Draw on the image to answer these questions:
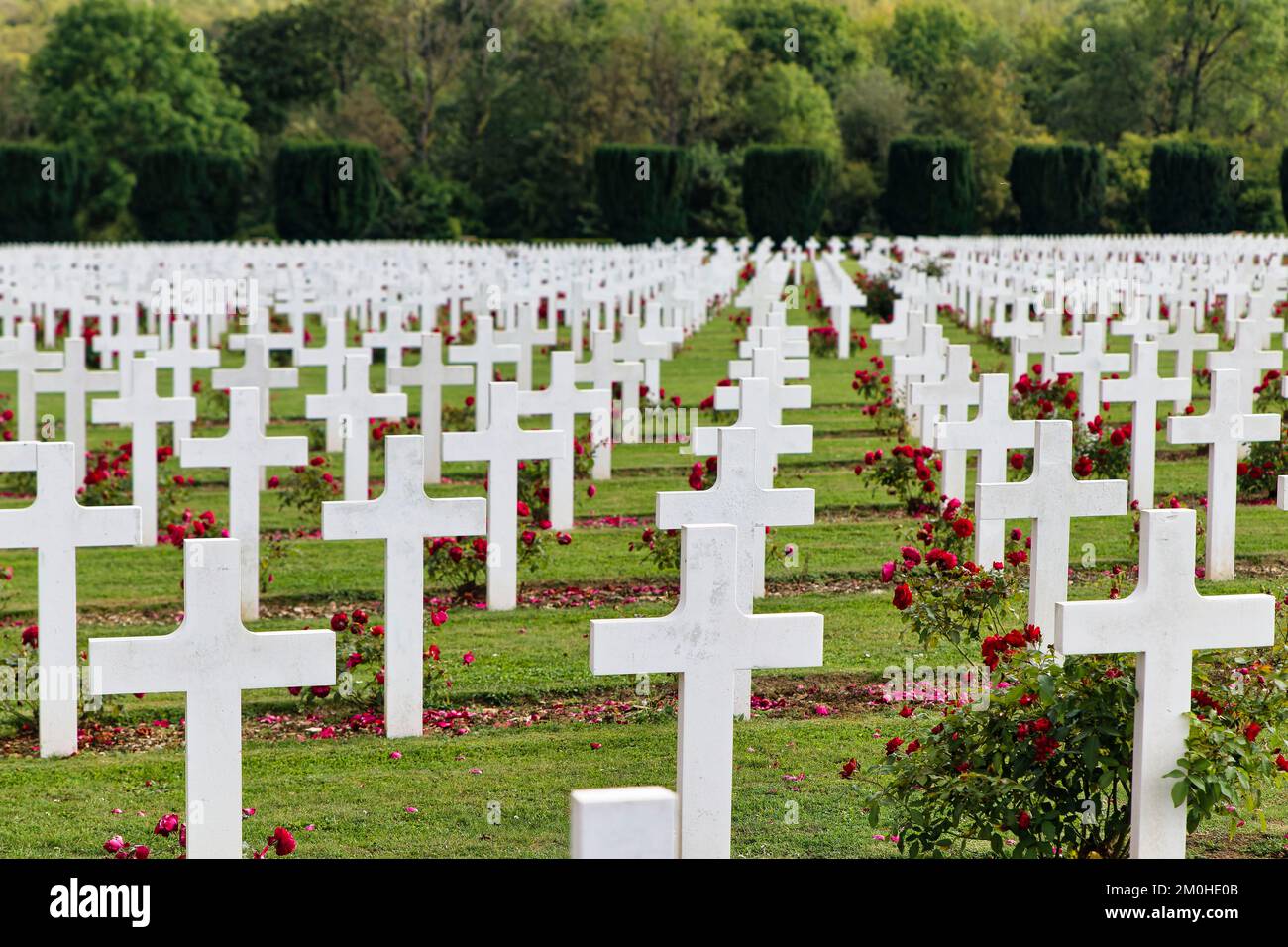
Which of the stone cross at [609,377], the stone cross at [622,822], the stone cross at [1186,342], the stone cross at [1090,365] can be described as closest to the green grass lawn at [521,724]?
the stone cross at [609,377]

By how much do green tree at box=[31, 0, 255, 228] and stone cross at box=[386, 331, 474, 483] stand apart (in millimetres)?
44801

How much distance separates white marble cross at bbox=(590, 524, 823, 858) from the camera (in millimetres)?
4105

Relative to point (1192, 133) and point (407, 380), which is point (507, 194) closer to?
point (1192, 133)

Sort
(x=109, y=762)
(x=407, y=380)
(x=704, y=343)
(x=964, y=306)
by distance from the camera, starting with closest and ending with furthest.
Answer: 1. (x=109, y=762)
2. (x=407, y=380)
3. (x=704, y=343)
4. (x=964, y=306)

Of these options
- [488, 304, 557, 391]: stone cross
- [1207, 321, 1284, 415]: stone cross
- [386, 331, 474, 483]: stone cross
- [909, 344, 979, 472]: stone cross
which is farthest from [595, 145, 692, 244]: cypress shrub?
[909, 344, 979, 472]: stone cross

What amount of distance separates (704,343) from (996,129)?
126 feet

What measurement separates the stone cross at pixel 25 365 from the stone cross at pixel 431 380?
2262mm

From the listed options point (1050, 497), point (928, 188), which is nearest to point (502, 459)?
point (1050, 497)

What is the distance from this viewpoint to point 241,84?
210ft

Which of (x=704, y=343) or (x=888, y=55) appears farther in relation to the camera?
(x=888, y=55)

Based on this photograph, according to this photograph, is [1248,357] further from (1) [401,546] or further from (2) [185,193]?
(2) [185,193]

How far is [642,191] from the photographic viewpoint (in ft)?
153

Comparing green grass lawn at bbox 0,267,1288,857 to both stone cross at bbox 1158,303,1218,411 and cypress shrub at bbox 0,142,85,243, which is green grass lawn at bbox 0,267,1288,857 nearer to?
stone cross at bbox 1158,303,1218,411

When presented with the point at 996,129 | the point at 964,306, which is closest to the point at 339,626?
the point at 964,306
